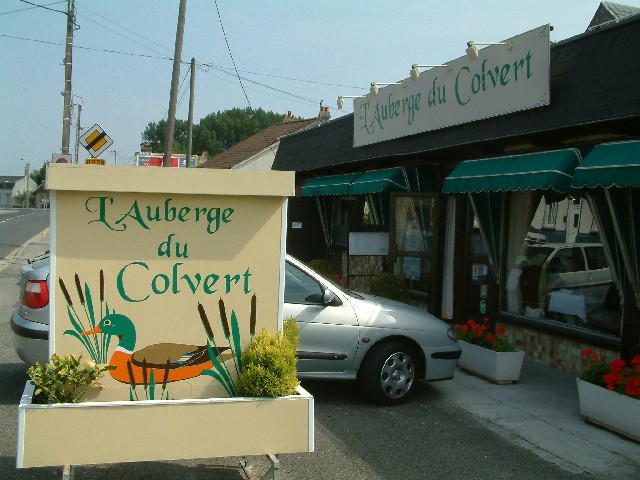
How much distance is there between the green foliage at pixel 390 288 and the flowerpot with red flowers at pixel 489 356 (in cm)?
216

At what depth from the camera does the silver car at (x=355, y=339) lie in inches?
287

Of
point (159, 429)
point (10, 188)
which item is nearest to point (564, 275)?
point (159, 429)

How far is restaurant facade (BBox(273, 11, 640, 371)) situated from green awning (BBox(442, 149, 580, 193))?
0.02 m

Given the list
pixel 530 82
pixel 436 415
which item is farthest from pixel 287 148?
pixel 436 415

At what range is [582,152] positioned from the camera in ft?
26.4

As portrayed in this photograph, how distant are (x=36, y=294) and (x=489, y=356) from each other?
500 cm

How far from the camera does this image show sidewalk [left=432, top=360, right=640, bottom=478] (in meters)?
5.95

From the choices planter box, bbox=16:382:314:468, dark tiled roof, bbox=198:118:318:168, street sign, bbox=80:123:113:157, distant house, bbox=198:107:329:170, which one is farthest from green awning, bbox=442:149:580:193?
dark tiled roof, bbox=198:118:318:168

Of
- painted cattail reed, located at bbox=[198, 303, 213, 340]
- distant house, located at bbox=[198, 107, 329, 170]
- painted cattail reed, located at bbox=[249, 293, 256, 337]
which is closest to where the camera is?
painted cattail reed, located at bbox=[198, 303, 213, 340]

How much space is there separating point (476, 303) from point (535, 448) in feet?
18.2

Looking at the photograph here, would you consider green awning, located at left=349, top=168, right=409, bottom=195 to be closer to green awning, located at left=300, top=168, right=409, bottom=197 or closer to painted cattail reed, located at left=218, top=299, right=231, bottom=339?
green awning, located at left=300, top=168, right=409, bottom=197

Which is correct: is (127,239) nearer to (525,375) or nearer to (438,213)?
(525,375)

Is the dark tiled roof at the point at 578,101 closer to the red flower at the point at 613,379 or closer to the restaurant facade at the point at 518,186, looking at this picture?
the restaurant facade at the point at 518,186

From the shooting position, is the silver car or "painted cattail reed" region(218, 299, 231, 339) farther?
the silver car
